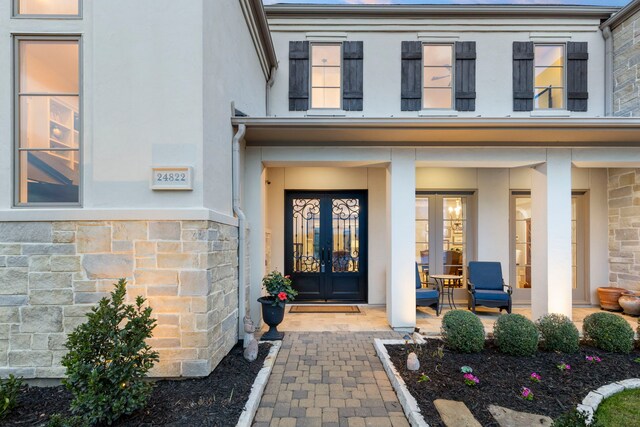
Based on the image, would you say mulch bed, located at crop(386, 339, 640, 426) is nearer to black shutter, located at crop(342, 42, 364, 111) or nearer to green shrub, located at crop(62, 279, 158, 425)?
green shrub, located at crop(62, 279, 158, 425)

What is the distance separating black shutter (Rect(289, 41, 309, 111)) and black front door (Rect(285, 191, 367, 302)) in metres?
1.79

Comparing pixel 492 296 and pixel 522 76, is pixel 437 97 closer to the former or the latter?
pixel 522 76

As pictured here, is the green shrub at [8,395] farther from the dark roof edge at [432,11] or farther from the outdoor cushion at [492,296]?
the dark roof edge at [432,11]

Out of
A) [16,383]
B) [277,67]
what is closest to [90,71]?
[16,383]


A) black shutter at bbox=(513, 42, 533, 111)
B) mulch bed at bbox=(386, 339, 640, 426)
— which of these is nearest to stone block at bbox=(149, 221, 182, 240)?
mulch bed at bbox=(386, 339, 640, 426)

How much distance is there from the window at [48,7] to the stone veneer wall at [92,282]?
2149 mm

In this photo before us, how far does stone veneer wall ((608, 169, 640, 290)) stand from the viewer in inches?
248

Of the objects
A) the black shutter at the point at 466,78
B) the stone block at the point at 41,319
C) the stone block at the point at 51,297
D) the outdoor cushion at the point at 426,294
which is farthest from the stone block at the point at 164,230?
the black shutter at the point at 466,78

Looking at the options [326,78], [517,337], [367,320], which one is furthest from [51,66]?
[517,337]

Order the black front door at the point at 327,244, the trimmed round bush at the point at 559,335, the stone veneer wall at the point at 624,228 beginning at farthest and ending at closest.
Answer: the black front door at the point at 327,244 → the stone veneer wall at the point at 624,228 → the trimmed round bush at the point at 559,335

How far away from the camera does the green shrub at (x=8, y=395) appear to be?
2.67m

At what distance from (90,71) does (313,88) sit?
4.26 m

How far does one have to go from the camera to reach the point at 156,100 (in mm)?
3420

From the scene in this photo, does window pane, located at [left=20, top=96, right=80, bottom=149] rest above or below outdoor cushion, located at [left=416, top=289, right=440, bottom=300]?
above
